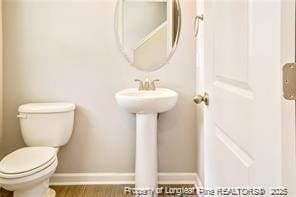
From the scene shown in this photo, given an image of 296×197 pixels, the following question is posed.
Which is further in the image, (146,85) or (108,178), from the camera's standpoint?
(108,178)

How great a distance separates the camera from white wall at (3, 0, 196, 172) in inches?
113

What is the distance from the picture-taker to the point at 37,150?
2.44 metres

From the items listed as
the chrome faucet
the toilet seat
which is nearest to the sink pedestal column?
the chrome faucet

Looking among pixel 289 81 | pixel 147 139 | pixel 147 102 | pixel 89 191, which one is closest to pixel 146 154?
pixel 147 139

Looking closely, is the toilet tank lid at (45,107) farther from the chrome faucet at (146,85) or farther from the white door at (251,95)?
the white door at (251,95)

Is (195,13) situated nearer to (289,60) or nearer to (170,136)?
(170,136)

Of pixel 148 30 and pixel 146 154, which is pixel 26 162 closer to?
pixel 146 154

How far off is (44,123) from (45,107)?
0.41ft

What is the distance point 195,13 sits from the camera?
9.46 ft

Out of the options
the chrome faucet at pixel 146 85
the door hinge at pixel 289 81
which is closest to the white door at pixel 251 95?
the door hinge at pixel 289 81

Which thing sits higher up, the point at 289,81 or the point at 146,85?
the point at 289,81

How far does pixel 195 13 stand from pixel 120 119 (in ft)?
3.63

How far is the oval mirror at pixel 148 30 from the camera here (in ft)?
9.52

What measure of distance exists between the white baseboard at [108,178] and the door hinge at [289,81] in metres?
2.38
